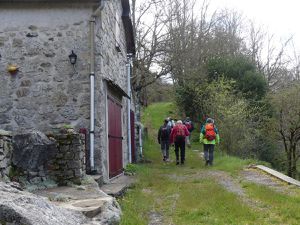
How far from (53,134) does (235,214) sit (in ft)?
12.5

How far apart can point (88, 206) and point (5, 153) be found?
2.33 m

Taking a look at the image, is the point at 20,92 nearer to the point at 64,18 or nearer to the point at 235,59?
the point at 64,18

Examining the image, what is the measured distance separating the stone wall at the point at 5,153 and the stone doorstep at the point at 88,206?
5.15 ft

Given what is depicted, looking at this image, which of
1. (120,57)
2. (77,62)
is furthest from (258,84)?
(77,62)

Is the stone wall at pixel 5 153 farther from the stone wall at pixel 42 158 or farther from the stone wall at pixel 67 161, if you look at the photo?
the stone wall at pixel 67 161

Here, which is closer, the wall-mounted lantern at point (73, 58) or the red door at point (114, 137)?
the wall-mounted lantern at point (73, 58)

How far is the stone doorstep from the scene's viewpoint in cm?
507

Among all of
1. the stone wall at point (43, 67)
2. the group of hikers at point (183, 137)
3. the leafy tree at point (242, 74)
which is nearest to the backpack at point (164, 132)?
the group of hikers at point (183, 137)

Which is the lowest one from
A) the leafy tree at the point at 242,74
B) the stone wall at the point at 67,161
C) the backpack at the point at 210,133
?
the stone wall at the point at 67,161

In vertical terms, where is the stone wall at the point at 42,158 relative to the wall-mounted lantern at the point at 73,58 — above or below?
below

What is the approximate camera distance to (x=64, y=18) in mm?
→ 10484

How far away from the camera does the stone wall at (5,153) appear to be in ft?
22.0

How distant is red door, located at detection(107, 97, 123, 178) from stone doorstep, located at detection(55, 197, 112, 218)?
17.4 ft

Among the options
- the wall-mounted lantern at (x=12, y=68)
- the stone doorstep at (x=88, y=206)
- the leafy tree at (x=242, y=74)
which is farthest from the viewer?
the leafy tree at (x=242, y=74)
